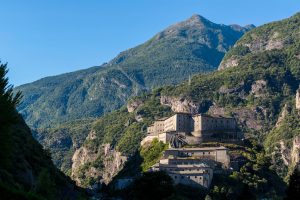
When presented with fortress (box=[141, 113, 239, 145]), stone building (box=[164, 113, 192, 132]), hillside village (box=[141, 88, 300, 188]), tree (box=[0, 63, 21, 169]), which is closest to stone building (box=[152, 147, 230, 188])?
hillside village (box=[141, 88, 300, 188])

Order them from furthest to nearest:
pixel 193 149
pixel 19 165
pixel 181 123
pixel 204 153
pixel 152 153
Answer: pixel 181 123
pixel 152 153
pixel 193 149
pixel 204 153
pixel 19 165

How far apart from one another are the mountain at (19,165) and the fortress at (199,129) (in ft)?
215

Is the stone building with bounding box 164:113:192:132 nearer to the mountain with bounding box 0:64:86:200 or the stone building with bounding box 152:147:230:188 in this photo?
the stone building with bounding box 152:147:230:188

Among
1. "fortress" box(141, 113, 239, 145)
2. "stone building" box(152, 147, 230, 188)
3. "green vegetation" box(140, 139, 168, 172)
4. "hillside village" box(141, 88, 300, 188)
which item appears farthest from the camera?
"fortress" box(141, 113, 239, 145)

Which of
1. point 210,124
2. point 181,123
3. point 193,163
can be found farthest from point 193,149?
point 181,123

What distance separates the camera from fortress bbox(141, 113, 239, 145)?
172488 millimetres

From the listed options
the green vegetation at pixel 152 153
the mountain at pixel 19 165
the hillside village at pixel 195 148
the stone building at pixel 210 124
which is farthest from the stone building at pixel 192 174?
the mountain at pixel 19 165

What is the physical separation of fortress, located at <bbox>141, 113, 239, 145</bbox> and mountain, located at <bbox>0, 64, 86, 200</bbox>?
215 ft

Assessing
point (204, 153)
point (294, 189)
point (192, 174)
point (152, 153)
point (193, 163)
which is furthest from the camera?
point (152, 153)

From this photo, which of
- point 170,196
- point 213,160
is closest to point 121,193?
point 213,160

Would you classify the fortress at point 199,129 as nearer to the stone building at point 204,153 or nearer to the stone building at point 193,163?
the stone building at point 204,153

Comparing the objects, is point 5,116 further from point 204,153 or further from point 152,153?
point 152,153

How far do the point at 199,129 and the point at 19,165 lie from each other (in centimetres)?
9692

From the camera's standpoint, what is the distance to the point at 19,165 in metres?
84.9
